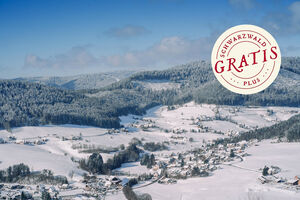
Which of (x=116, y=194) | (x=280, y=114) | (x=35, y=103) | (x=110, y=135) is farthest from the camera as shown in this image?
(x=280, y=114)

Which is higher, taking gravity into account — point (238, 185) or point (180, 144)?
point (180, 144)

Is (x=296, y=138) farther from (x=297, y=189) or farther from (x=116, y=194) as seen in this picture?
(x=116, y=194)

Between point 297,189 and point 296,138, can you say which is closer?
point 297,189

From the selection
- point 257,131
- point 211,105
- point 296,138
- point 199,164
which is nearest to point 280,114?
point 211,105

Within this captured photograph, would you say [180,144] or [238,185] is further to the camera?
[180,144]

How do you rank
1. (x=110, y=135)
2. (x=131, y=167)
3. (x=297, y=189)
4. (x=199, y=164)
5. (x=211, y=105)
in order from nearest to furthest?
(x=297, y=189), (x=199, y=164), (x=131, y=167), (x=110, y=135), (x=211, y=105)

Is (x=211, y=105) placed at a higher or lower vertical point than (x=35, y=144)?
higher

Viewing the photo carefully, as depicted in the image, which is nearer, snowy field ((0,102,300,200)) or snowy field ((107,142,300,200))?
snowy field ((107,142,300,200))

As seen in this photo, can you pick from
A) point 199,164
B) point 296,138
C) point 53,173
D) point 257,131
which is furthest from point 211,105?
point 53,173

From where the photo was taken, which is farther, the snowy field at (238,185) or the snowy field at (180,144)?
the snowy field at (180,144)
